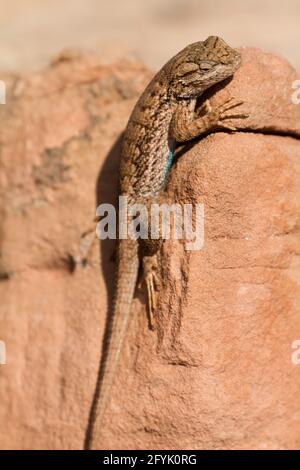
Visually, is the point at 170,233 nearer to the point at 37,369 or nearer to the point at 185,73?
the point at 185,73

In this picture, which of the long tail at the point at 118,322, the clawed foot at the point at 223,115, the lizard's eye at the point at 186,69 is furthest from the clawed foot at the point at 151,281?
the lizard's eye at the point at 186,69

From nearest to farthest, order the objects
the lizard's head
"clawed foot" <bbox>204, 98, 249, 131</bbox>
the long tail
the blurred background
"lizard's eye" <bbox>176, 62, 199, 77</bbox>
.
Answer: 1. "clawed foot" <bbox>204, 98, 249, 131</bbox>
2. the lizard's head
3. "lizard's eye" <bbox>176, 62, 199, 77</bbox>
4. the long tail
5. the blurred background

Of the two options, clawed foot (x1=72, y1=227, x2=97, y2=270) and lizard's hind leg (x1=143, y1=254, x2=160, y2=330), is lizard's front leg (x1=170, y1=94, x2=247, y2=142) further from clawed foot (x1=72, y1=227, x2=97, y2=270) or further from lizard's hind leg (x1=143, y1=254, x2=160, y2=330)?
clawed foot (x1=72, y1=227, x2=97, y2=270)

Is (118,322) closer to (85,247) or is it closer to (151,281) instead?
(151,281)

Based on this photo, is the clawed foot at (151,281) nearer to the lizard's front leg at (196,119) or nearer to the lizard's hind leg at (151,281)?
the lizard's hind leg at (151,281)

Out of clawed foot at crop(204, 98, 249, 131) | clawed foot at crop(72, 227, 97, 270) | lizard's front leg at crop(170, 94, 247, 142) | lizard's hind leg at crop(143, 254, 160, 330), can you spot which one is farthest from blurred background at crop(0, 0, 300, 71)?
lizard's hind leg at crop(143, 254, 160, 330)
